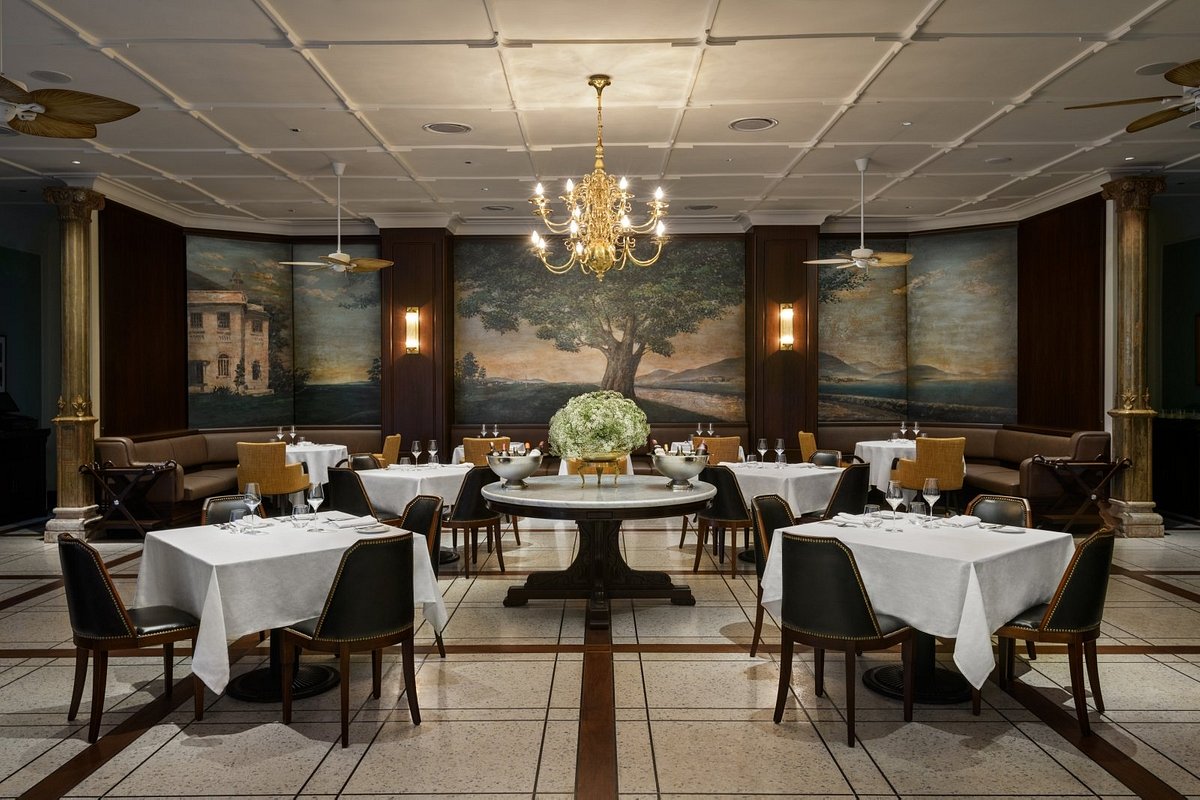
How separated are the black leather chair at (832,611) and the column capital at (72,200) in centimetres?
824

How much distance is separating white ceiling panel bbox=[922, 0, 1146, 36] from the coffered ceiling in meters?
0.02

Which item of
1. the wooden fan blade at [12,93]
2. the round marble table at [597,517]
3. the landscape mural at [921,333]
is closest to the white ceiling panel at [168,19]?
the wooden fan blade at [12,93]

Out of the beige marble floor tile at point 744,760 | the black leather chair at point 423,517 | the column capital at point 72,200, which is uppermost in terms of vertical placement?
the column capital at point 72,200

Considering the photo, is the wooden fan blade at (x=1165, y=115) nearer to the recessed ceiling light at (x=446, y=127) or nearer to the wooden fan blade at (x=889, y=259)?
the wooden fan blade at (x=889, y=259)

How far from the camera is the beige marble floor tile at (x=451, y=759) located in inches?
127

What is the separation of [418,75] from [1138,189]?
7.11 m

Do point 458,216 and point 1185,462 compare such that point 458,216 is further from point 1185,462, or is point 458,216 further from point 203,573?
point 1185,462

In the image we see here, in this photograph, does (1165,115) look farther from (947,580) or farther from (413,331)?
(413,331)

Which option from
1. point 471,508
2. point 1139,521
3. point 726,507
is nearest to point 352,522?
point 471,508

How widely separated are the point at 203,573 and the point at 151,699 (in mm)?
896

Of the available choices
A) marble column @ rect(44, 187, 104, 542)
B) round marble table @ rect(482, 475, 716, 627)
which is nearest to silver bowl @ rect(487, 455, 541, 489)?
round marble table @ rect(482, 475, 716, 627)

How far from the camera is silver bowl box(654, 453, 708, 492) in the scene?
578cm

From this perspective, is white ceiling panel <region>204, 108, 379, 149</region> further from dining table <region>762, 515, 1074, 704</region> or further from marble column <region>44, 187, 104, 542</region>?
dining table <region>762, 515, 1074, 704</region>

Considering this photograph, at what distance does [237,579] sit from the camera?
3750 millimetres
